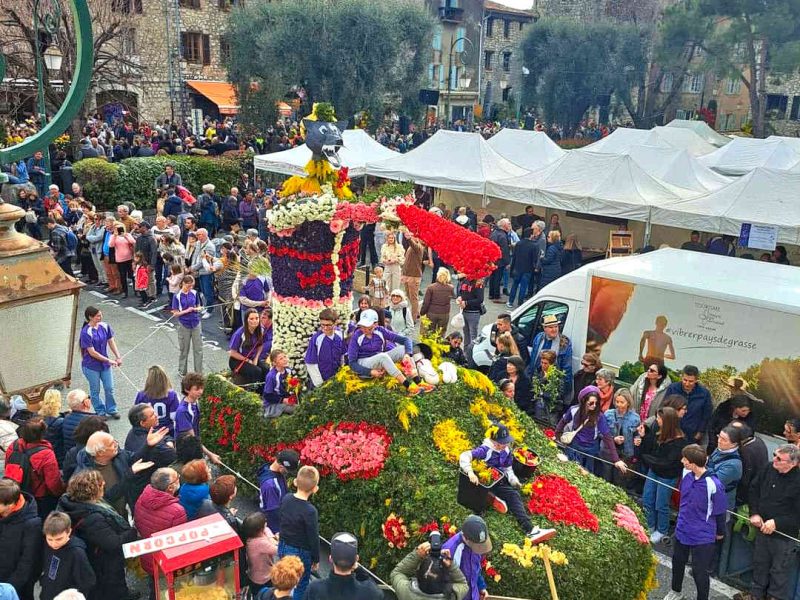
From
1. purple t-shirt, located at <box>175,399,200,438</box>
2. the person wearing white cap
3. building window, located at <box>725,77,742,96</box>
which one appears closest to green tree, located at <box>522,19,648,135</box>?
building window, located at <box>725,77,742,96</box>

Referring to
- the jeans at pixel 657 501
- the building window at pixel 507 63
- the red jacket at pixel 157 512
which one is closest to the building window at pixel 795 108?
the building window at pixel 507 63

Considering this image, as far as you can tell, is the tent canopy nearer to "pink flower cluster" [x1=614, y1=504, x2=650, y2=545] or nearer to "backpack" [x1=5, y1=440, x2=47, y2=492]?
"pink flower cluster" [x1=614, y1=504, x2=650, y2=545]

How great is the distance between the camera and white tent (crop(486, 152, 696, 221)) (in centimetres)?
1522

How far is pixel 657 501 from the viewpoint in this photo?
7.27 m

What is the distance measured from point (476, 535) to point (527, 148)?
59.6ft

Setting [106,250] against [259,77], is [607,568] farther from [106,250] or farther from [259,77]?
[259,77]

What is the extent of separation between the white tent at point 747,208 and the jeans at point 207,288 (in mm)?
8554

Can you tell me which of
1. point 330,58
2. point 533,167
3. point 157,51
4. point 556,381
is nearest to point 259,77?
point 330,58

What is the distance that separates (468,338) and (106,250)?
24.2ft

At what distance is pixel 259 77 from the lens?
97.5ft

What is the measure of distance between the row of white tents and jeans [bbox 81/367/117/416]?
32.9 ft

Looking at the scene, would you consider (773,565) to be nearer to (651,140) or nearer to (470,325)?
(470,325)

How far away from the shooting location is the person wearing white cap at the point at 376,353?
6473 millimetres

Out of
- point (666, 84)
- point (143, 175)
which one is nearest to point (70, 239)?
point (143, 175)
